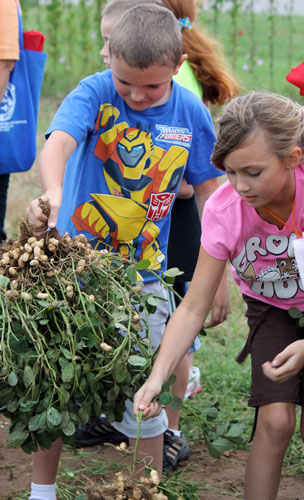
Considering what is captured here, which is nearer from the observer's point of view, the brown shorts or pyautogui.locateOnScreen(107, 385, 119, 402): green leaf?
pyautogui.locateOnScreen(107, 385, 119, 402): green leaf

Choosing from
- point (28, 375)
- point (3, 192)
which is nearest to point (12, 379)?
point (28, 375)

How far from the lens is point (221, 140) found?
1927 mm

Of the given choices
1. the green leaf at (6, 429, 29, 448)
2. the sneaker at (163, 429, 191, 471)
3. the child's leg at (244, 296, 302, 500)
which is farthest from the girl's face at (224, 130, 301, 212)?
the sneaker at (163, 429, 191, 471)

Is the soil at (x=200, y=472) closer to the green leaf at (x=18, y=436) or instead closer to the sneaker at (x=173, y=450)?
the sneaker at (x=173, y=450)

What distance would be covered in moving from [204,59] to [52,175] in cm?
128

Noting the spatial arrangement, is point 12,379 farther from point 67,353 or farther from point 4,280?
point 4,280

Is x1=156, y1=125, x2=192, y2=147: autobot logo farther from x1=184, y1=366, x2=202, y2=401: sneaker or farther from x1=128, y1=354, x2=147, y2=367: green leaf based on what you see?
x1=184, y1=366, x2=202, y2=401: sneaker

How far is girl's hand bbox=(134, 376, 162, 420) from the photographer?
6.22 ft

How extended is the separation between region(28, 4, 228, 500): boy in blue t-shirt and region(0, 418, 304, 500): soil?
0.28m

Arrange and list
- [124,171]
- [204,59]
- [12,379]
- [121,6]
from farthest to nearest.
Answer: [204,59], [121,6], [124,171], [12,379]

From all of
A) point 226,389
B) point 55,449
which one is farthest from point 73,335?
point 226,389

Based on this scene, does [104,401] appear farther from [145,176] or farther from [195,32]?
[195,32]

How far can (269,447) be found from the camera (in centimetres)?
205

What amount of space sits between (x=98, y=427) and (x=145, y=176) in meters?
1.05
